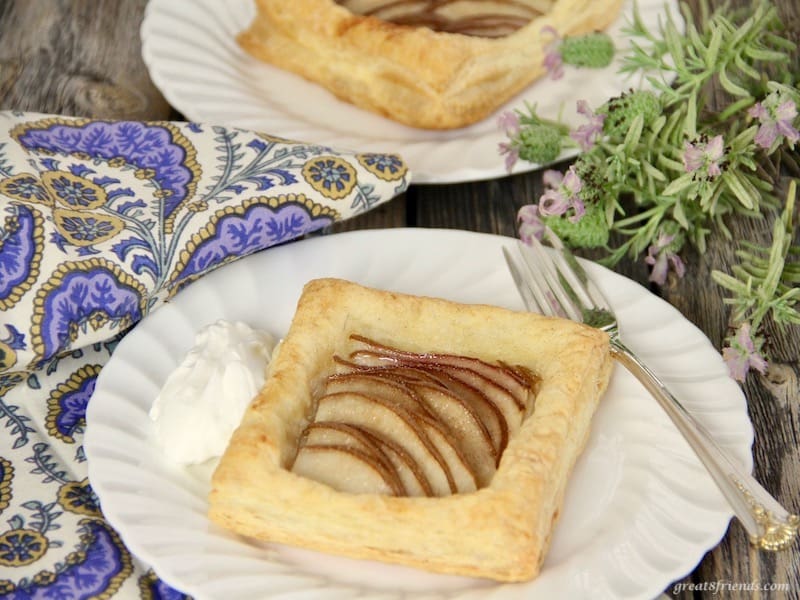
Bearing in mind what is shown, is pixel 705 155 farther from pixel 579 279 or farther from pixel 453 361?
pixel 453 361

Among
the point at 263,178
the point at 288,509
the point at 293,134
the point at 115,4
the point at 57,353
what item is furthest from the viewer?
the point at 115,4

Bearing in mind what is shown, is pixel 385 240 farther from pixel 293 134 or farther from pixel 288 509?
pixel 288 509

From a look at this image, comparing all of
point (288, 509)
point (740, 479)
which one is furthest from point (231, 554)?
point (740, 479)

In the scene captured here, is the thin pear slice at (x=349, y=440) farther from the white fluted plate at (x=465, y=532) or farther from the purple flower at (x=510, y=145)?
the purple flower at (x=510, y=145)

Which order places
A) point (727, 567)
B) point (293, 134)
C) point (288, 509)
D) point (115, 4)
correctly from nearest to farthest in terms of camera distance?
point (288, 509), point (727, 567), point (293, 134), point (115, 4)

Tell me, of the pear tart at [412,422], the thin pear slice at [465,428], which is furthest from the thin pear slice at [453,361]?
the thin pear slice at [465,428]

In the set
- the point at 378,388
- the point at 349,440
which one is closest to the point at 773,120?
the point at 378,388
